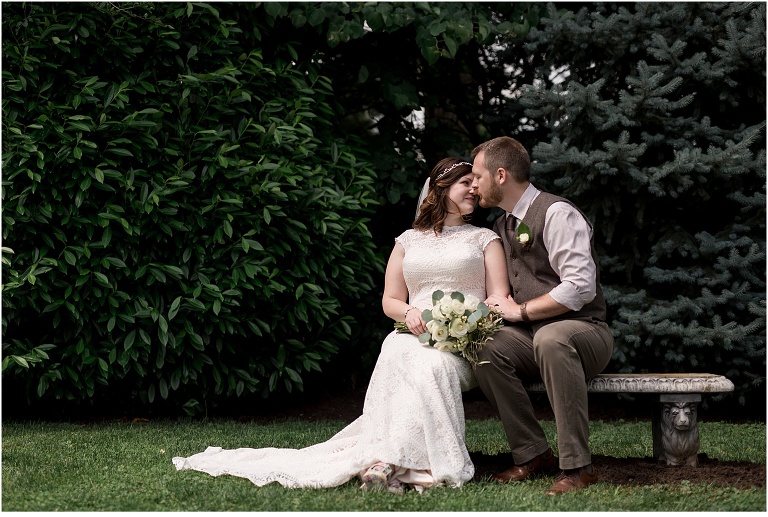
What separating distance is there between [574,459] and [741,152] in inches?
116

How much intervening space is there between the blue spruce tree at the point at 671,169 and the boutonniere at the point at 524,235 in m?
1.83

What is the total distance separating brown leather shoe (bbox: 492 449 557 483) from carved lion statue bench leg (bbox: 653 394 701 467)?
524mm

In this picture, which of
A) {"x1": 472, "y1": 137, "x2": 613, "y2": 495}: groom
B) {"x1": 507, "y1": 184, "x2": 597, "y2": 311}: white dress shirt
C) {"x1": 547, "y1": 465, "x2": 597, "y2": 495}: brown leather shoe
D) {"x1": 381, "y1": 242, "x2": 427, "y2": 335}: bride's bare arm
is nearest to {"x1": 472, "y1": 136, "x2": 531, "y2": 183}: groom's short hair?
{"x1": 472, "y1": 137, "x2": 613, "y2": 495}: groom

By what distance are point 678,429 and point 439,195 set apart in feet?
5.38

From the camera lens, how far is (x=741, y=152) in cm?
567

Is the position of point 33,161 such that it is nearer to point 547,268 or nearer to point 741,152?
point 547,268

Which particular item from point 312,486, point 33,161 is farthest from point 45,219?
point 312,486

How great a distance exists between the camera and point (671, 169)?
5.67 meters

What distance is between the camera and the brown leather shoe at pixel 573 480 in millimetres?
3619

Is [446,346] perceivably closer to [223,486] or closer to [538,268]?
[538,268]

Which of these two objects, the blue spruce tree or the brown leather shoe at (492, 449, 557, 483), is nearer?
the brown leather shoe at (492, 449, 557, 483)

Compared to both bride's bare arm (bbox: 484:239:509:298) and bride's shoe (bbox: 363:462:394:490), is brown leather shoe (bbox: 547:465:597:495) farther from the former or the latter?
bride's bare arm (bbox: 484:239:509:298)

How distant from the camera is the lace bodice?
4355 mm

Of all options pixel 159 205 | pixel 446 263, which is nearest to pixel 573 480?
pixel 446 263
